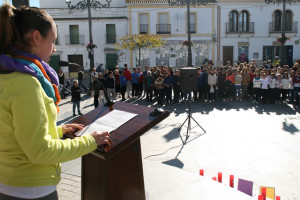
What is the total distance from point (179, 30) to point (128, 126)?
25.8 m

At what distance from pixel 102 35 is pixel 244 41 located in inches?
542

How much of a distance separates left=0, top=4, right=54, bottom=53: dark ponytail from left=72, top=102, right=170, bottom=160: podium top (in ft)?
2.53

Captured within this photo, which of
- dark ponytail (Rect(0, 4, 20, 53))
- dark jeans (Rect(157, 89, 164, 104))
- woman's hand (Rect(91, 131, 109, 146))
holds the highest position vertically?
dark ponytail (Rect(0, 4, 20, 53))

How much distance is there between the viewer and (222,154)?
570cm

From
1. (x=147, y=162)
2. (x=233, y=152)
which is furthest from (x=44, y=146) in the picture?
(x=233, y=152)

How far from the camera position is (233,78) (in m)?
13.1

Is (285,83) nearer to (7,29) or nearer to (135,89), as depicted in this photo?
(135,89)

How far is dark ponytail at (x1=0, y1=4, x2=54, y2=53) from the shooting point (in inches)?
54.7

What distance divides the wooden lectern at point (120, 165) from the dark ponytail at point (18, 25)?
0.80 metres

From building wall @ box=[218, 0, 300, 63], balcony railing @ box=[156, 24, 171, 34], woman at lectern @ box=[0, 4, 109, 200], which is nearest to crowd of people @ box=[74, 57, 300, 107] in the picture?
woman at lectern @ box=[0, 4, 109, 200]

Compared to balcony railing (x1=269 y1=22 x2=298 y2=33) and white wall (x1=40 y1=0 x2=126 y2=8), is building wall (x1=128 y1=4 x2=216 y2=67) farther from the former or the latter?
balcony railing (x1=269 y1=22 x2=298 y2=33)

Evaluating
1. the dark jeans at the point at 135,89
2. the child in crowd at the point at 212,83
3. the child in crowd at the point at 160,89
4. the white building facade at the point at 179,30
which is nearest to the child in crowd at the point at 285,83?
the child in crowd at the point at 212,83

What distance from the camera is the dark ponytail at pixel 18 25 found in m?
1.39

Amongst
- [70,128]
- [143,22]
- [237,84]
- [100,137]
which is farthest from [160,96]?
[143,22]
